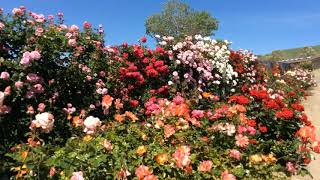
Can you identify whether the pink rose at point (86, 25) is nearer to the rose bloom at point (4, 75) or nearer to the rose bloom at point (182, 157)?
the rose bloom at point (4, 75)

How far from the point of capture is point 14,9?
22.4ft

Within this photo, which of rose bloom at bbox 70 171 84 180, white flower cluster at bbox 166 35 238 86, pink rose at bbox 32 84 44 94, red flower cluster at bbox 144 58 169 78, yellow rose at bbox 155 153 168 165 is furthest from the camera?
white flower cluster at bbox 166 35 238 86

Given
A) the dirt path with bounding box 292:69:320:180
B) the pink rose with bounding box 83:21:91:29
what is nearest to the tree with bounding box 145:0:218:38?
the dirt path with bounding box 292:69:320:180

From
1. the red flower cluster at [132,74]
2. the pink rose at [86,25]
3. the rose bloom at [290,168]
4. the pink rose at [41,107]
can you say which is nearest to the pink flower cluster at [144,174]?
the pink rose at [41,107]

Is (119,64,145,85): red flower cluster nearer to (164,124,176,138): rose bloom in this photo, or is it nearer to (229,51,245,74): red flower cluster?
(164,124,176,138): rose bloom

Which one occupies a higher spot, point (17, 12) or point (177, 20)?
point (177, 20)

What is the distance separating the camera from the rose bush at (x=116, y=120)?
4566 mm

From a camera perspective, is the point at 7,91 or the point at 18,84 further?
the point at 18,84

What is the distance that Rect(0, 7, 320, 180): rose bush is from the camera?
4.57m

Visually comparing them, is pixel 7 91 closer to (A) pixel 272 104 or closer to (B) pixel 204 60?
(A) pixel 272 104

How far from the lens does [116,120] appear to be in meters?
6.18

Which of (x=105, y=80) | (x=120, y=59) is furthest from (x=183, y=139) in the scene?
(x=120, y=59)

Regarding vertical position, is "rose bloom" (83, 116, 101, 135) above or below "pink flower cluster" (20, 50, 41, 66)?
below

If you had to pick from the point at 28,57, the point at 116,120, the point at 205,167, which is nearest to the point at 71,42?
the point at 28,57
